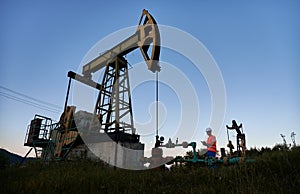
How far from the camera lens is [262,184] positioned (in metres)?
3.06

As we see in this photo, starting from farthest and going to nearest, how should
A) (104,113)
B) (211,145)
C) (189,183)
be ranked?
(104,113)
(211,145)
(189,183)

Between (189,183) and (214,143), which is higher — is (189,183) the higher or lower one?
the lower one

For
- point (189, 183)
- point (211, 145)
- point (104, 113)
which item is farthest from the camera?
point (104, 113)

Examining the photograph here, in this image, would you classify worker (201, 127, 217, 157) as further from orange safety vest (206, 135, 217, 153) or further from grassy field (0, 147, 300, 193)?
grassy field (0, 147, 300, 193)

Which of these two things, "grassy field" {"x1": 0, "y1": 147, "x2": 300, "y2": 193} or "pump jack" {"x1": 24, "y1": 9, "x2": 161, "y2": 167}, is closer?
"grassy field" {"x1": 0, "y1": 147, "x2": 300, "y2": 193}

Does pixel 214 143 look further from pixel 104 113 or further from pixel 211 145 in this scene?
pixel 104 113

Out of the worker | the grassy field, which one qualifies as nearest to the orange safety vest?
the worker

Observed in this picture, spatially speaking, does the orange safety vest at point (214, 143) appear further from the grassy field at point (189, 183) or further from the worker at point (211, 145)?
the grassy field at point (189, 183)

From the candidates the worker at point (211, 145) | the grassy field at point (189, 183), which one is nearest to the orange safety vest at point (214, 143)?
the worker at point (211, 145)

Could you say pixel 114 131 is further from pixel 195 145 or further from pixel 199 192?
pixel 199 192

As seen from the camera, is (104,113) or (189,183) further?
(104,113)

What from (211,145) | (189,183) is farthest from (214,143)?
(189,183)

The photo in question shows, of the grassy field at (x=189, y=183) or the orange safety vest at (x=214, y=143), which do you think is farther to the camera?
the orange safety vest at (x=214, y=143)

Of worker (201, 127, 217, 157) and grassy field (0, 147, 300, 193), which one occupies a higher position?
worker (201, 127, 217, 157)
